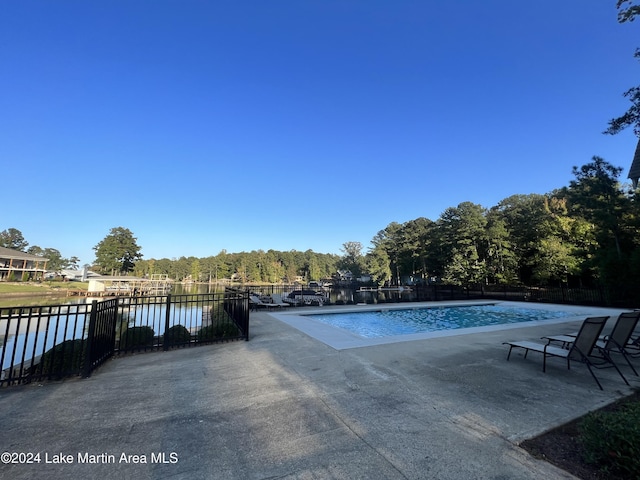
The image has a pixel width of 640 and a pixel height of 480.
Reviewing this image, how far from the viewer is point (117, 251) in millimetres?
61562

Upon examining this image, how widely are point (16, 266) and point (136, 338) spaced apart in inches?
2595

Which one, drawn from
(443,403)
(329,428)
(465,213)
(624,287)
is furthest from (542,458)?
(465,213)

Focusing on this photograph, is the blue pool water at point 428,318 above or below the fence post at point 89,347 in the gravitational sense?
below

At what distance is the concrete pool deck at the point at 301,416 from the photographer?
2.02m

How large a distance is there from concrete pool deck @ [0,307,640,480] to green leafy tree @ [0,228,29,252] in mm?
102538

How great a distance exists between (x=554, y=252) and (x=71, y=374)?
3218 cm

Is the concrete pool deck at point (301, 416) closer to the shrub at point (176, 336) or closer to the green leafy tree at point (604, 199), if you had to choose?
the shrub at point (176, 336)

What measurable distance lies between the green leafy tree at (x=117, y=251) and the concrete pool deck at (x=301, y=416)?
70277mm

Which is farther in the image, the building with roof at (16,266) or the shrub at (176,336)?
the building with roof at (16,266)

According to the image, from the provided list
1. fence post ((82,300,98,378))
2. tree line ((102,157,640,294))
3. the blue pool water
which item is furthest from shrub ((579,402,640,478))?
tree line ((102,157,640,294))

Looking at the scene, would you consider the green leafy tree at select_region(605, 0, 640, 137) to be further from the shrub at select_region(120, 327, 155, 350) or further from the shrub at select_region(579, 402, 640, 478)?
the shrub at select_region(120, 327, 155, 350)

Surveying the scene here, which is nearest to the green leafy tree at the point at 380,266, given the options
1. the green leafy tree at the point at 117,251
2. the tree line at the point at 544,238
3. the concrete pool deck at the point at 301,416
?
the tree line at the point at 544,238

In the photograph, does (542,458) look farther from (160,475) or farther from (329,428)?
(160,475)

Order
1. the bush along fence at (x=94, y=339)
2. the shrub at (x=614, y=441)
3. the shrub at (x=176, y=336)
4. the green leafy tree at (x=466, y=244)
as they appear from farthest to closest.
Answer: the green leafy tree at (x=466, y=244)
the shrub at (x=176, y=336)
the bush along fence at (x=94, y=339)
the shrub at (x=614, y=441)
